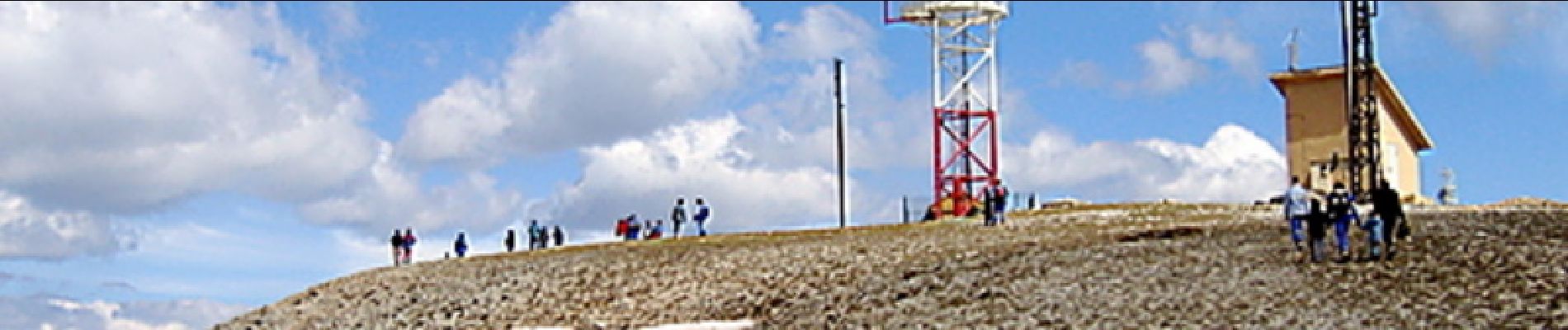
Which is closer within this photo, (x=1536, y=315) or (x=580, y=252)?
(x=1536, y=315)

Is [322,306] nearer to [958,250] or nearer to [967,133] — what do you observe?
[958,250]

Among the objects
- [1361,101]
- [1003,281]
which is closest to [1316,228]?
[1003,281]

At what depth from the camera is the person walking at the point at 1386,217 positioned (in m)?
32.3

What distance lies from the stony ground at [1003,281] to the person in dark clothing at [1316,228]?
34cm

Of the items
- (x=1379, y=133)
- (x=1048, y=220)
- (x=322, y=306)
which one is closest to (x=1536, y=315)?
(x=1048, y=220)

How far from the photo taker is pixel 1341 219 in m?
32.2

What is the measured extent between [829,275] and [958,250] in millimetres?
3019

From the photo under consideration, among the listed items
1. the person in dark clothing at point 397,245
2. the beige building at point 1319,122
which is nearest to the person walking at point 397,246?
the person in dark clothing at point 397,245

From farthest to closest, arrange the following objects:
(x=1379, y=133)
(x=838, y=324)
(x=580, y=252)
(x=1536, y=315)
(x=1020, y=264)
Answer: (x=1379, y=133), (x=580, y=252), (x=1020, y=264), (x=838, y=324), (x=1536, y=315)

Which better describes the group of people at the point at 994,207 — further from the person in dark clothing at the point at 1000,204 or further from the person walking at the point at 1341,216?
the person walking at the point at 1341,216

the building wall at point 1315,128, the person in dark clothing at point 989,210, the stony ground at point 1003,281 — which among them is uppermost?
the building wall at point 1315,128

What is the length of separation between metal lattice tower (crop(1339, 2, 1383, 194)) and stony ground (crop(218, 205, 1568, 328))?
8.80 meters

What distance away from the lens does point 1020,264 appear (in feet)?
117

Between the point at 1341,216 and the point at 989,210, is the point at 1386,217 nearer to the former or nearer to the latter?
the point at 1341,216
